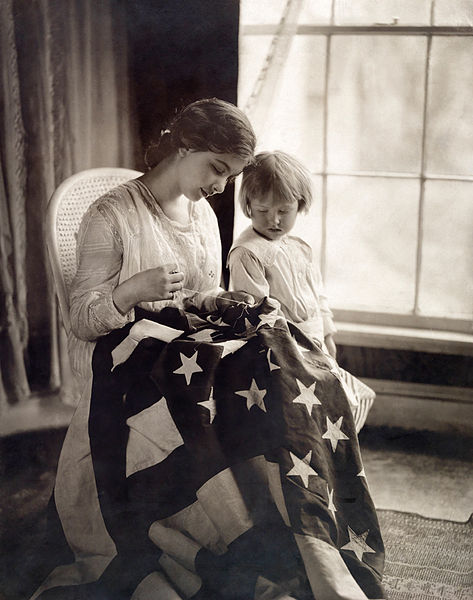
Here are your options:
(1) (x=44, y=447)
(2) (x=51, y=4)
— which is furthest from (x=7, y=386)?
(2) (x=51, y=4)

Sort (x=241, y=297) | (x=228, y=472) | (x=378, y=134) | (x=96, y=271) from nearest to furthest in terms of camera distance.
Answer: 1. (x=228, y=472)
2. (x=96, y=271)
3. (x=241, y=297)
4. (x=378, y=134)

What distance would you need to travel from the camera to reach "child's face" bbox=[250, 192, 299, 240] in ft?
5.55

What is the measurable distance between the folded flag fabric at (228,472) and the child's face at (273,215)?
0.82ft

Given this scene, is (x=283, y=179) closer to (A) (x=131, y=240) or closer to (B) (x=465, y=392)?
(A) (x=131, y=240)

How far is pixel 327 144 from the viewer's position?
1.83m

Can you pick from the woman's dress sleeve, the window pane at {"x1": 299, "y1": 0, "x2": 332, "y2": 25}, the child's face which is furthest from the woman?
the window pane at {"x1": 299, "y1": 0, "x2": 332, "y2": 25}

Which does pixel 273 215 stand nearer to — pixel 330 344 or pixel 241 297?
pixel 241 297

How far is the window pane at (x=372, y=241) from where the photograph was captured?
187 centimetres

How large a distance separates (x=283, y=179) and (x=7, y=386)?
3.39 feet

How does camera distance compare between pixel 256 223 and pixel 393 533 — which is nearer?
pixel 256 223

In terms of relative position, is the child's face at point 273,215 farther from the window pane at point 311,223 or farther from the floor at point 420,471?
the floor at point 420,471

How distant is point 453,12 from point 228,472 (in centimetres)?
116

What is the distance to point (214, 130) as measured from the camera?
1604mm

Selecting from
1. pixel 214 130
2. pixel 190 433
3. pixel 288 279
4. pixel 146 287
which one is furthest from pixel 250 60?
pixel 190 433
